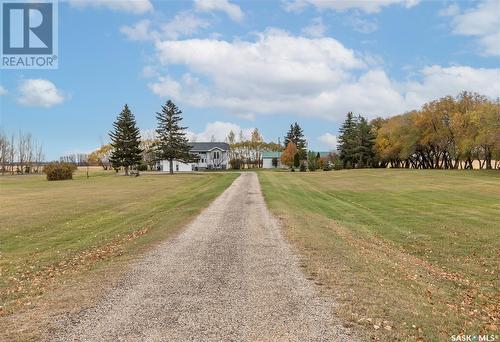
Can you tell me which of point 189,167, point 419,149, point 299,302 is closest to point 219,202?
point 299,302

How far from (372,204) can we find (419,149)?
61961 millimetres

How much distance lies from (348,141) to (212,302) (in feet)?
290

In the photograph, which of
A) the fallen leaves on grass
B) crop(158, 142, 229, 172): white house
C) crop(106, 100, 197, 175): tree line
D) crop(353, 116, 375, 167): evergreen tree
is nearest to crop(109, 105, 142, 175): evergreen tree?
crop(106, 100, 197, 175): tree line

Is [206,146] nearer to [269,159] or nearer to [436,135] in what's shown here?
[269,159]

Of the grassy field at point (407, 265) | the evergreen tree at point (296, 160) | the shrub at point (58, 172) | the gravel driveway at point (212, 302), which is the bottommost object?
the grassy field at point (407, 265)

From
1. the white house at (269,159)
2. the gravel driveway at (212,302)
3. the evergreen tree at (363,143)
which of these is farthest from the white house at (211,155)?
the gravel driveway at (212,302)

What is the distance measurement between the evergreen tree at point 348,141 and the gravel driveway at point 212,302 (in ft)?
273

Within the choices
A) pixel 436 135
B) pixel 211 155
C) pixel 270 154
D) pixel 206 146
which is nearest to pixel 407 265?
pixel 436 135

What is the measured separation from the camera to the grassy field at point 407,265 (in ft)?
22.8

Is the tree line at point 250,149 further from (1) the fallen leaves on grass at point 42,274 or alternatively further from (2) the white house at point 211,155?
(1) the fallen leaves on grass at point 42,274

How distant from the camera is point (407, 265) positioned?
455 inches

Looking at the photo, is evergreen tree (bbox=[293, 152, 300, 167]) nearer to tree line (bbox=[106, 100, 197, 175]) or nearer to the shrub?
tree line (bbox=[106, 100, 197, 175])

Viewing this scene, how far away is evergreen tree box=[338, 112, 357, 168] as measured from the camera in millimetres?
92312

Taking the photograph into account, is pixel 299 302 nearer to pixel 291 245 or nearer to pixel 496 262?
pixel 291 245
